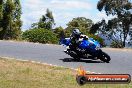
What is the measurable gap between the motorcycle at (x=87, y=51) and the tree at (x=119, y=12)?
106 ft

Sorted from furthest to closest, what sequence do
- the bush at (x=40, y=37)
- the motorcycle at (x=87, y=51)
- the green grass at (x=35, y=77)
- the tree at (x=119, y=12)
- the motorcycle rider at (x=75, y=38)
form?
1. the tree at (x=119, y=12)
2. the bush at (x=40, y=37)
3. the motorcycle at (x=87, y=51)
4. the motorcycle rider at (x=75, y=38)
5. the green grass at (x=35, y=77)

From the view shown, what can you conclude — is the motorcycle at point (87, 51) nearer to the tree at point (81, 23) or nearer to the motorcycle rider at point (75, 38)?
the motorcycle rider at point (75, 38)

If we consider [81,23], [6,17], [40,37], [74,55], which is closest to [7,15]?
[6,17]

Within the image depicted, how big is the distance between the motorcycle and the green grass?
325cm

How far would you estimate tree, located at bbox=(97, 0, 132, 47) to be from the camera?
4750 centimetres

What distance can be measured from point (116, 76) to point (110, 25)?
151 ft

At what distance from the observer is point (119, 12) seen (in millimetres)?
48344

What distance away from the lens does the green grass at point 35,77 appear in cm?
865

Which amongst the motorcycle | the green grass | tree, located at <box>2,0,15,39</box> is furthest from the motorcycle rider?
tree, located at <box>2,0,15,39</box>

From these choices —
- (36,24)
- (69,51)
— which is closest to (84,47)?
(69,51)

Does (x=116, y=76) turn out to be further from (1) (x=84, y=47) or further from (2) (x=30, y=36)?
(2) (x=30, y=36)

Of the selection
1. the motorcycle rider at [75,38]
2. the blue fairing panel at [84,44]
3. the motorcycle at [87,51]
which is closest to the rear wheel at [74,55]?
the motorcycle at [87,51]

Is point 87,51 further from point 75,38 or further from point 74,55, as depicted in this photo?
point 75,38

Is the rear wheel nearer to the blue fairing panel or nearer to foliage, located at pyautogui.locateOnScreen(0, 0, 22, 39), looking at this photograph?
the blue fairing panel
